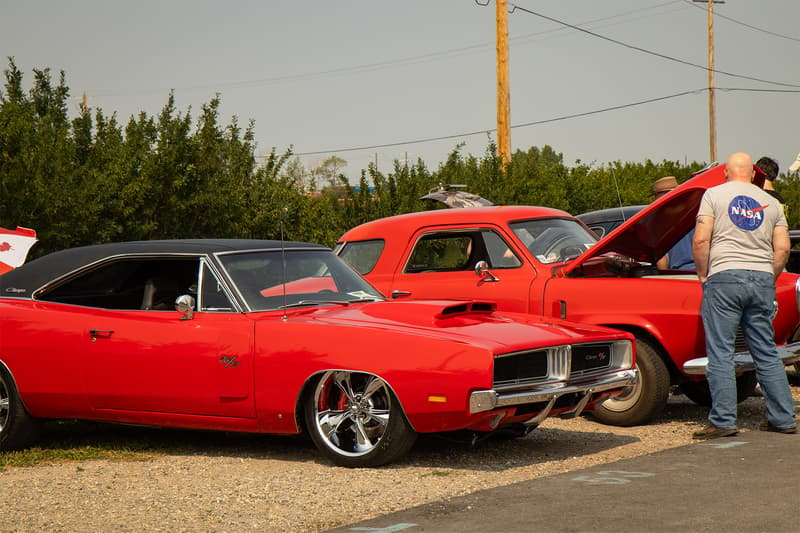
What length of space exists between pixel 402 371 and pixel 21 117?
336 inches

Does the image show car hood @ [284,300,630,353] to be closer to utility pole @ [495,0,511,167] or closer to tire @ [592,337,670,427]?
tire @ [592,337,670,427]

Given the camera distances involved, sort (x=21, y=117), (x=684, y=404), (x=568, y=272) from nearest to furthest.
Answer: (x=568, y=272)
(x=684, y=404)
(x=21, y=117)

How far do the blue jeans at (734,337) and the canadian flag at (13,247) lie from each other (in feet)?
21.7

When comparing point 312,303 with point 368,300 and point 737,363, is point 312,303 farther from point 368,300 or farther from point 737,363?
point 737,363

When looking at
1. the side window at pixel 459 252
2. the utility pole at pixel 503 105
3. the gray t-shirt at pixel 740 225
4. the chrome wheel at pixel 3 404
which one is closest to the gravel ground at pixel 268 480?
the chrome wheel at pixel 3 404

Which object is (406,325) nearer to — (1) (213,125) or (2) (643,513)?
(2) (643,513)

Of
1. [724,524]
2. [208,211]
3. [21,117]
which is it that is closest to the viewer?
[724,524]

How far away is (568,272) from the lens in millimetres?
9641

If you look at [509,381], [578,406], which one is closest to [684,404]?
[578,406]

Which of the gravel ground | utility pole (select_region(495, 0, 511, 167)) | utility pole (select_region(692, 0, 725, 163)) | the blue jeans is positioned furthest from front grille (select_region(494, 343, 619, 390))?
utility pole (select_region(692, 0, 725, 163))

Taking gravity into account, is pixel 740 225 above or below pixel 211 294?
above

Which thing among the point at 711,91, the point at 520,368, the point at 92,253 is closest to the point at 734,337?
the point at 520,368

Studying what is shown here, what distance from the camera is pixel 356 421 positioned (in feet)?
23.9

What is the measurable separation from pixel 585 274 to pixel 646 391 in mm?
1171
